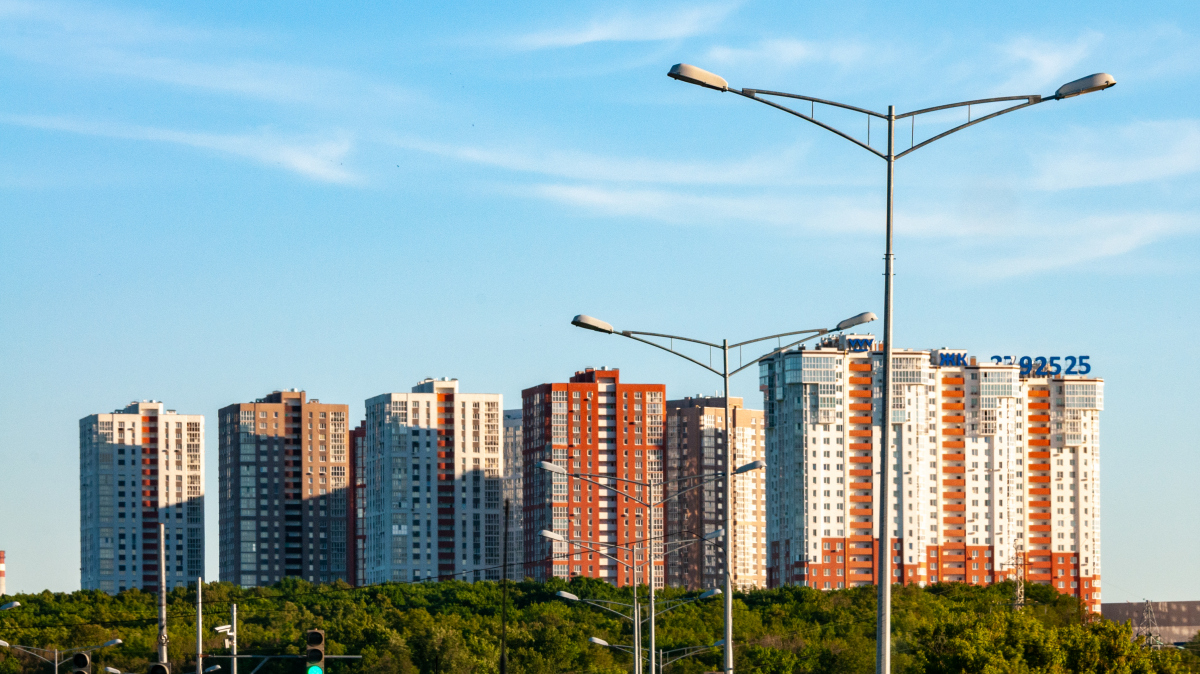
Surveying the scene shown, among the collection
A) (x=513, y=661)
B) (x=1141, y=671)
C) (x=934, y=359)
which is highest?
(x=934, y=359)

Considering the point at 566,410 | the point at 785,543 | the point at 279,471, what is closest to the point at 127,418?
the point at 279,471

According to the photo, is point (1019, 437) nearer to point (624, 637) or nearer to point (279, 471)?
point (624, 637)

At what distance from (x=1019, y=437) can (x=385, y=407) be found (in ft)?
200

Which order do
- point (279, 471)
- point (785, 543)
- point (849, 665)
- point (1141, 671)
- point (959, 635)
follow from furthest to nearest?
1. point (279, 471)
2. point (785, 543)
3. point (849, 665)
4. point (959, 635)
5. point (1141, 671)

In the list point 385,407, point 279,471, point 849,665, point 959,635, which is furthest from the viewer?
point 279,471

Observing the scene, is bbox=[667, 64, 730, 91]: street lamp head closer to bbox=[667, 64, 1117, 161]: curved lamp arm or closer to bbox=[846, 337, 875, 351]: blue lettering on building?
bbox=[667, 64, 1117, 161]: curved lamp arm

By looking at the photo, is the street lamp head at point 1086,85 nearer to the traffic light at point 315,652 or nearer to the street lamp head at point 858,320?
the street lamp head at point 858,320

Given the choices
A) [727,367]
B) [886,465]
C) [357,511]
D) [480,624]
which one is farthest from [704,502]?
[886,465]

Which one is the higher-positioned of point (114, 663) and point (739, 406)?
point (739, 406)

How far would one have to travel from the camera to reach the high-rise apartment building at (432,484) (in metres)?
168

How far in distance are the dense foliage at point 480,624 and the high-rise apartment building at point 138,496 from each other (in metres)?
50.0

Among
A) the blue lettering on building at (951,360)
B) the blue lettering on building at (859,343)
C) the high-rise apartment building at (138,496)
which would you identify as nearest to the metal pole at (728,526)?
the blue lettering on building at (859,343)

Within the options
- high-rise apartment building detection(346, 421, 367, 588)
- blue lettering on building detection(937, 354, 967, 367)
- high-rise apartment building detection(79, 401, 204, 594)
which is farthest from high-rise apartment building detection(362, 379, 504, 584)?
blue lettering on building detection(937, 354, 967, 367)

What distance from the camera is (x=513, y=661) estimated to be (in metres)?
106
